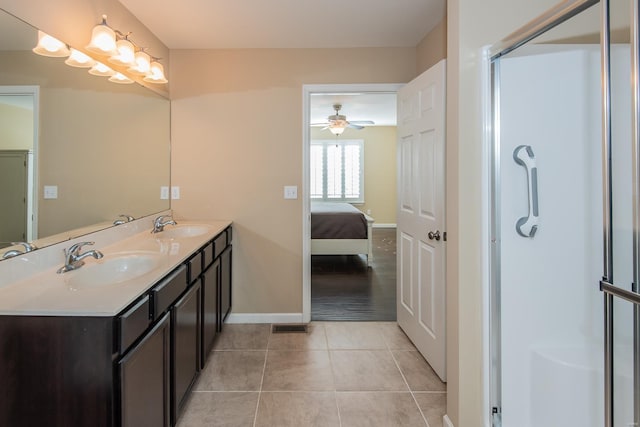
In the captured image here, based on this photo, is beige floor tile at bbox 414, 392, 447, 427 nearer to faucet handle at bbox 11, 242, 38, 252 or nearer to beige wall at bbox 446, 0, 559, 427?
beige wall at bbox 446, 0, 559, 427

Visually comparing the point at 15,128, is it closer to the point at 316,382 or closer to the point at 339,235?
the point at 316,382

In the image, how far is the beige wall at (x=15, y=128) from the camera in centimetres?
143

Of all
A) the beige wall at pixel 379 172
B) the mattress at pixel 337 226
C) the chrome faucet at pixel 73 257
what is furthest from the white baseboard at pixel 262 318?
the beige wall at pixel 379 172

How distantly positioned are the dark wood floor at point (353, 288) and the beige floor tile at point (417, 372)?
67cm

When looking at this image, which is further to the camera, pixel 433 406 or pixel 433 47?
pixel 433 47

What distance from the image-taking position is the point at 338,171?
866 cm

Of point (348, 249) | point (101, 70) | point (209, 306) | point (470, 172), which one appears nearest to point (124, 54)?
point (101, 70)

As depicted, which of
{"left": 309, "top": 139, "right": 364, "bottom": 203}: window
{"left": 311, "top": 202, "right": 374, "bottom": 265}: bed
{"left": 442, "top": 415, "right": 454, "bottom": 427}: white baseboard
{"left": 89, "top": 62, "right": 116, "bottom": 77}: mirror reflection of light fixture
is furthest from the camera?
{"left": 309, "top": 139, "right": 364, "bottom": 203}: window

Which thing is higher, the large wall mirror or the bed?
the large wall mirror

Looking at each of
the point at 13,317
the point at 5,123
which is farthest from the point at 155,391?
the point at 5,123

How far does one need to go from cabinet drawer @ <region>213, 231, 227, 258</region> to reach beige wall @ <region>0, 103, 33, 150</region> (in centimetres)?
122

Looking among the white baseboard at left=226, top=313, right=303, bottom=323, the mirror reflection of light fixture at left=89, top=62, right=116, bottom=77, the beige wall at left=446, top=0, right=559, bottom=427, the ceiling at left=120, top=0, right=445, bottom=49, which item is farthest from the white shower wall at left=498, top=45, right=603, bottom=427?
the mirror reflection of light fixture at left=89, top=62, right=116, bottom=77

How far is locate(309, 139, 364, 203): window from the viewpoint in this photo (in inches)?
339

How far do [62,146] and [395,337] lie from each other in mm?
2572
